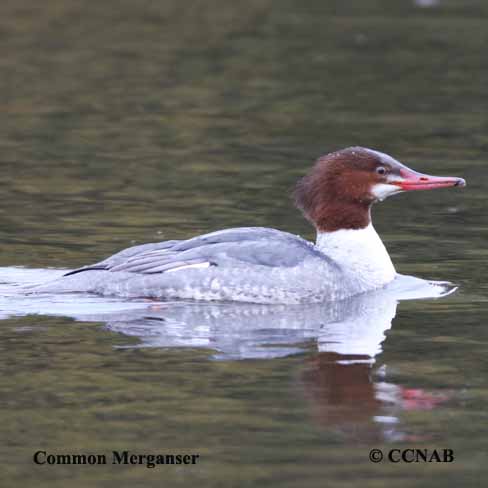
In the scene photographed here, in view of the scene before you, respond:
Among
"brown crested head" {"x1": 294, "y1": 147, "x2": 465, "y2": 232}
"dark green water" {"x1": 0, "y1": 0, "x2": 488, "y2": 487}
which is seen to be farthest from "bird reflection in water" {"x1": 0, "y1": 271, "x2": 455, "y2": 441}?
"brown crested head" {"x1": 294, "y1": 147, "x2": 465, "y2": 232}

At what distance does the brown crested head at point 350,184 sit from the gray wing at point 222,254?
699 millimetres

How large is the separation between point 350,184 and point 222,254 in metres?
1.34

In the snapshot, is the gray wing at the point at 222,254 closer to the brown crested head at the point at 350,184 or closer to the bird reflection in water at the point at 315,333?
the bird reflection in water at the point at 315,333

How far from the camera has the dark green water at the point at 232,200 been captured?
7219mm

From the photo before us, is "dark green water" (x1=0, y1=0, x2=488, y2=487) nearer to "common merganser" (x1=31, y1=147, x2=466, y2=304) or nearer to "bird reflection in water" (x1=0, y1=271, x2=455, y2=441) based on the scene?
"bird reflection in water" (x1=0, y1=271, x2=455, y2=441)

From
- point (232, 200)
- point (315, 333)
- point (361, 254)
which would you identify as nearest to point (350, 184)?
point (361, 254)

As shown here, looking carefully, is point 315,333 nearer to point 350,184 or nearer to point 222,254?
point 222,254

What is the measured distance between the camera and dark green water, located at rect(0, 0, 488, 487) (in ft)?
23.7

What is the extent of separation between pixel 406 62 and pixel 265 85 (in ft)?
9.24

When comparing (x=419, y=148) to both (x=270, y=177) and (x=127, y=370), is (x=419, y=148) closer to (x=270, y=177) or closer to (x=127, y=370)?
(x=270, y=177)

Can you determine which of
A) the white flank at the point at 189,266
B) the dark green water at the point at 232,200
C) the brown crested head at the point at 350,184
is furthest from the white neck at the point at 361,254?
the white flank at the point at 189,266

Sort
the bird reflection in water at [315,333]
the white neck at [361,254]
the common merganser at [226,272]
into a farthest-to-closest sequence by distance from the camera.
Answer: the white neck at [361,254], the common merganser at [226,272], the bird reflection in water at [315,333]

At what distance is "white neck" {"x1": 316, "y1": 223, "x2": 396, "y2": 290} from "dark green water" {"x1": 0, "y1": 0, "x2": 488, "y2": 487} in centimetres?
54

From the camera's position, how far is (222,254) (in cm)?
1037
